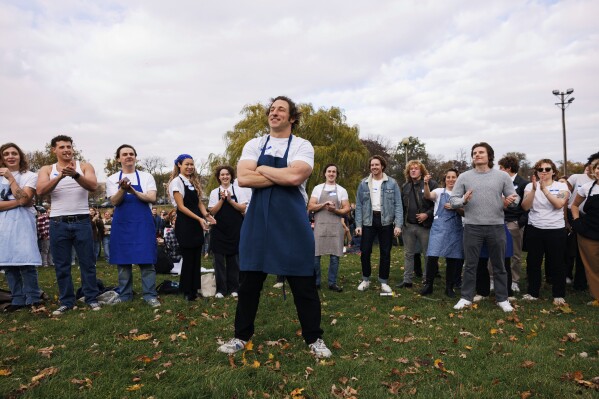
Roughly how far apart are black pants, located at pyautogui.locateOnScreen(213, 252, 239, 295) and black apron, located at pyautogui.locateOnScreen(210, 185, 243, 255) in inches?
6.1

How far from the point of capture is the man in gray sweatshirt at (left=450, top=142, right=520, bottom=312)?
6312 mm

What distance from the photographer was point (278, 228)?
13.6ft

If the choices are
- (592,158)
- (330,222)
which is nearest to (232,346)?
(330,222)

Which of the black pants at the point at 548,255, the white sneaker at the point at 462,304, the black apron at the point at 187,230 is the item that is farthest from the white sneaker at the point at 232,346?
the black pants at the point at 548,255

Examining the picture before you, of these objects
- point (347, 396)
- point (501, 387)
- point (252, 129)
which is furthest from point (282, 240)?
point (252, 129)

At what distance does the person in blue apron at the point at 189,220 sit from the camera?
22.7 feet

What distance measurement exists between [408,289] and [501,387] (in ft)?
14.4

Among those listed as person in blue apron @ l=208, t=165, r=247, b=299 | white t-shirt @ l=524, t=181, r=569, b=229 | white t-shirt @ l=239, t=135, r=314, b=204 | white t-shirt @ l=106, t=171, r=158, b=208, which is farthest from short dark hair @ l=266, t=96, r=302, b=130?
white t-shirt @ l=524, t=181, r=569, b=229

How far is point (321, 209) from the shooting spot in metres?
8.08

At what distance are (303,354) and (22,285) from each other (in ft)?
16.6

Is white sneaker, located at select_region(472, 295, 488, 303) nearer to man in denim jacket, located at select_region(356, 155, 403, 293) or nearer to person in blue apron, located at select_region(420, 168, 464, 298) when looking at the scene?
person in blue apron, located at select_region(420, 168, 464, 298)

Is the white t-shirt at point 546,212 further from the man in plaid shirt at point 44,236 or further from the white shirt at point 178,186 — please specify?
the man in plaid shirt at point 44,236

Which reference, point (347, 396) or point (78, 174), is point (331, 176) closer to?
point (78, 174)

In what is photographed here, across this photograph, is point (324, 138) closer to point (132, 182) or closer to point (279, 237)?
point (132, 182)
